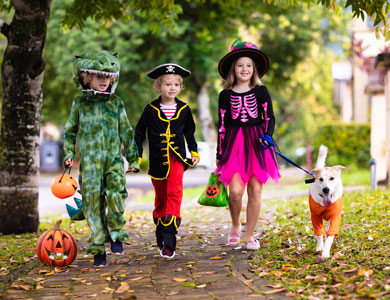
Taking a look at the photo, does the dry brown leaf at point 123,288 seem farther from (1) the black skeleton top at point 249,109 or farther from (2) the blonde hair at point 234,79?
(2) the blonde hair at point 234,79

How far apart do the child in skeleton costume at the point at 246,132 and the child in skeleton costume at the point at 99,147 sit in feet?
3.71

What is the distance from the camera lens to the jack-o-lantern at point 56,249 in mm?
5566

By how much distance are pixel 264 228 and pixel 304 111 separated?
35.2m

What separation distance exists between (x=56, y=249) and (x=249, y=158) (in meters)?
2.29

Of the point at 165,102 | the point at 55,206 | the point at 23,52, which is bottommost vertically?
the point at 55,206

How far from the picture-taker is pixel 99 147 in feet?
18.3

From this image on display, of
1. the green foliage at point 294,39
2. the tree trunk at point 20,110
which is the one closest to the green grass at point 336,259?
the tree trunk at point 20,110

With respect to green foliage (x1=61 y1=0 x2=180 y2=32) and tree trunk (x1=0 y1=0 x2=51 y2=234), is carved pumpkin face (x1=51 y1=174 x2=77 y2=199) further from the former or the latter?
green foliage (x1=61 y1=0 x2=180 y2=32)

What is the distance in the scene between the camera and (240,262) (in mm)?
5504

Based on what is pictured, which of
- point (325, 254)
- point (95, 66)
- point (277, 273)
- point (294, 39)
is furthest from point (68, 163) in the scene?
point (294, 39)

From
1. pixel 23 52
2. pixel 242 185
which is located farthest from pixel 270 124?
pixel 23 52

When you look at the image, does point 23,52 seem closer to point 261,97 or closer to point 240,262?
point 261,97

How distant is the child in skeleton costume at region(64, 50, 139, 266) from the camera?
5.55 metres

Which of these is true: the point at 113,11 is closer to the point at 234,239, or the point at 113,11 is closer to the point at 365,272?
the point at 234,239
